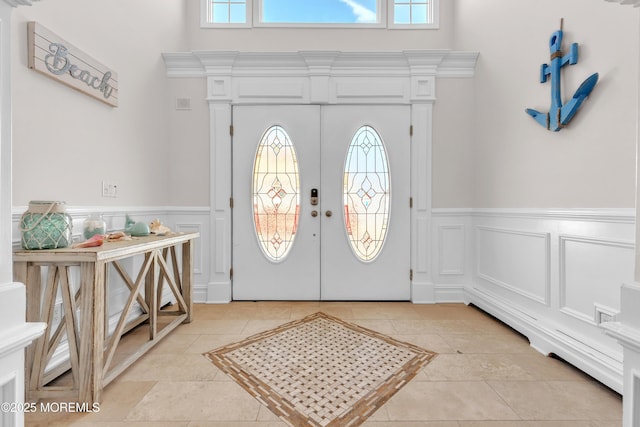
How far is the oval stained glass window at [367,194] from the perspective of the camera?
3.20 metres

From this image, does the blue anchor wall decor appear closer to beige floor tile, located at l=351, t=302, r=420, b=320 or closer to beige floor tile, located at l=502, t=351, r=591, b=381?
beige floor tile, located at l=502, t=351, r=591, b=381

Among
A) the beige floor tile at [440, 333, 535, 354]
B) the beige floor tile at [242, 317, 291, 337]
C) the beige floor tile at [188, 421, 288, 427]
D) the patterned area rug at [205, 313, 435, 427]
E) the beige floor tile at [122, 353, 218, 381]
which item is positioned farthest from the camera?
the beige floor tile at [242, 317, 291, 337]

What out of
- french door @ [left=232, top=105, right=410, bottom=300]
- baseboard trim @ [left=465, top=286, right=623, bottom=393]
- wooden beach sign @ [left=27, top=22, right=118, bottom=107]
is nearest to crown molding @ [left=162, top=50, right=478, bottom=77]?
french door @ [left=232, top=105, right=410, bottom=300]

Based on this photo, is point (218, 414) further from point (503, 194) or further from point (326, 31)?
point (326, 31)

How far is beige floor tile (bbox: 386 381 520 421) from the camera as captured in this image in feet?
4.89

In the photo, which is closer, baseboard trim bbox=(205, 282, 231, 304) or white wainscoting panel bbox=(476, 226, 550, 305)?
white wainscoting panel bbox=(476, 226, 550, 305)

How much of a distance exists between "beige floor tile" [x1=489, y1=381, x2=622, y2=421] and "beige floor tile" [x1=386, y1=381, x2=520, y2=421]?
75mm

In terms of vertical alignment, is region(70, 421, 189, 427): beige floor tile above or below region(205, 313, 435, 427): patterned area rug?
below

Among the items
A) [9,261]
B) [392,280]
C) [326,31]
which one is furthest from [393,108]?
[9,261]

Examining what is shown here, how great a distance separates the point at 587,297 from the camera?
1875 millimetres

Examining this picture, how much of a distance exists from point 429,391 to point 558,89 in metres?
2.04

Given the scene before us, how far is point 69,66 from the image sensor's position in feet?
6.14

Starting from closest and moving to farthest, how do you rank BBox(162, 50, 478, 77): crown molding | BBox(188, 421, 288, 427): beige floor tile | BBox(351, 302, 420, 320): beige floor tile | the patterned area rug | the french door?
BBox(188, 421, 288, 427): beige floor tile < the patterned area rug < BBox(351, 302, 420, 320): beige floor tile < BBox(162, 50, 478, 77): crown molding < the french door

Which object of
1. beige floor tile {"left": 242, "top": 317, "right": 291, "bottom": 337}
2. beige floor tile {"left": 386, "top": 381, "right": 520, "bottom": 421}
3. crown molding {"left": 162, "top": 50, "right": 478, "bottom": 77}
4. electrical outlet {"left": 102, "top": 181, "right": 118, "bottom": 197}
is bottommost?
beige floor tile {"left": 386, "top": 381, "right": 520, "bottom": 421}
